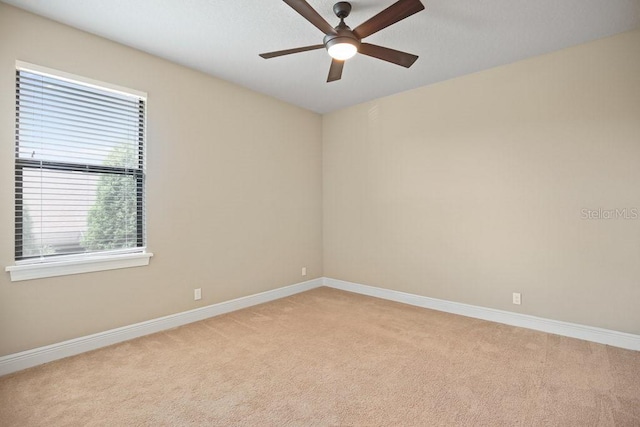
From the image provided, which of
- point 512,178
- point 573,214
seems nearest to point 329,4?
point 512,178

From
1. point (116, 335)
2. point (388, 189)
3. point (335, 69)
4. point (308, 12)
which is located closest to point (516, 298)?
point (388, 189)

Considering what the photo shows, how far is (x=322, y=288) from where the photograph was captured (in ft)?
16.2

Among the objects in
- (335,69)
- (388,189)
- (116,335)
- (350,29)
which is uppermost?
(350,29)

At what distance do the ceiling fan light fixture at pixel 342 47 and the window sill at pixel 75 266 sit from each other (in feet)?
8.19

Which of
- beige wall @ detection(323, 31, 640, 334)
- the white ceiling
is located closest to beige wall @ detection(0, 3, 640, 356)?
beige wall @ detection(323, 31, 640, 334)

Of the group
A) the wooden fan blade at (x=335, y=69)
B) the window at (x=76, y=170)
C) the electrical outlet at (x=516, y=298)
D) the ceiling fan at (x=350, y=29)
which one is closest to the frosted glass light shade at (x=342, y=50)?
the ceiling fan at (x=350, y=29)

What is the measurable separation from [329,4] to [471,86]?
6.80ft

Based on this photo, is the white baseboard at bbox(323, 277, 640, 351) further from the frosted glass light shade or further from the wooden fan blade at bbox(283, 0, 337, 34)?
the wooden fan blade at bbox(283, 0, 337, 34)

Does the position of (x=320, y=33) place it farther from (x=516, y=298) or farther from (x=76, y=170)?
(x=516, y=298)

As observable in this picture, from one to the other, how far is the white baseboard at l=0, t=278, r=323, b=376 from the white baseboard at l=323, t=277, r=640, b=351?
1.59 metres

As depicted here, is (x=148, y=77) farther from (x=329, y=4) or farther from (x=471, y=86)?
(x=471, y=86)

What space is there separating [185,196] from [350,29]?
230cm

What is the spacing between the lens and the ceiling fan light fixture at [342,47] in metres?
2.25

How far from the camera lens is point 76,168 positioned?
8.89ft
